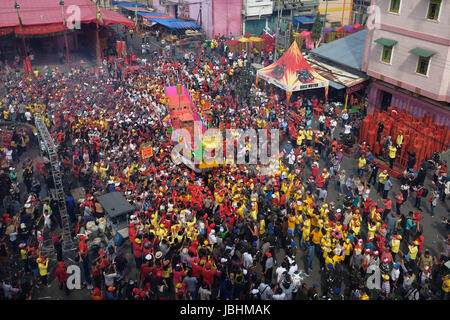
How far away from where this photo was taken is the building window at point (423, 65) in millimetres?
23312

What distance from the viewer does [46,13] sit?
3797cm

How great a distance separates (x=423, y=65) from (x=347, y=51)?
8752 millimetres

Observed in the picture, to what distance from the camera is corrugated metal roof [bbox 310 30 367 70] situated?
29984 millimetres

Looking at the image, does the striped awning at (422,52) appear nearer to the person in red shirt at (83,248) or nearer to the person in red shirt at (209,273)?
the person in red shirt at (209,273)

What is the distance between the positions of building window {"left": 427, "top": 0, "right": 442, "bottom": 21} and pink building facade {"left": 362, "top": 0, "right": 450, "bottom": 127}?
0.05m

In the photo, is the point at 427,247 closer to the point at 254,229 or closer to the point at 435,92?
the point at 254,229

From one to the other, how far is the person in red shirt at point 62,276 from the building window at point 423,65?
2089 centimetres

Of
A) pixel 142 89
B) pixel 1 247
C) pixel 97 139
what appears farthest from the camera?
pixel 142 89

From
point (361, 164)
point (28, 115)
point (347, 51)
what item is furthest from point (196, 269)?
point (347, 51)

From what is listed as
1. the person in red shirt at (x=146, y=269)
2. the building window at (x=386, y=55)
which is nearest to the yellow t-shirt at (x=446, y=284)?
the person in red shirt at (x=146, y=269)
